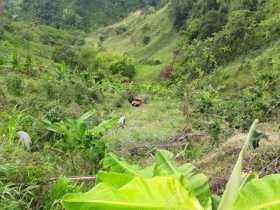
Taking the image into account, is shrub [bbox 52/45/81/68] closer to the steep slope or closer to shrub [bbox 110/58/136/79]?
shrub [bbox 110/58/136/79]

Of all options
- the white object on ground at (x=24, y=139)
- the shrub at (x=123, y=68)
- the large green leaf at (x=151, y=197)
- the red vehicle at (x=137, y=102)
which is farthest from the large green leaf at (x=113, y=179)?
the shrub at (x=123, y=68)

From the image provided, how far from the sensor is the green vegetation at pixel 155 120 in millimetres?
1767

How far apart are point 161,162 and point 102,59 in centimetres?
2947

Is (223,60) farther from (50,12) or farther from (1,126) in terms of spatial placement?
(50,12)

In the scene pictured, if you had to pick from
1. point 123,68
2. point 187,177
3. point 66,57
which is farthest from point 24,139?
point 123,68

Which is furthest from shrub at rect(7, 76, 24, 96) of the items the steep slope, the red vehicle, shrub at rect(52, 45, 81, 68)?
the steep slope

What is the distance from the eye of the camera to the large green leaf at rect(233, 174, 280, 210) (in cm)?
160

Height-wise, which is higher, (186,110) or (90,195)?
(90,195)

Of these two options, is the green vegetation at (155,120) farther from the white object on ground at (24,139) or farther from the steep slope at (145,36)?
the steep slope at (145,36)

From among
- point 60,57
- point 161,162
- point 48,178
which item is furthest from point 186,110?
point 60,57

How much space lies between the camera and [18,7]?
66.9 m

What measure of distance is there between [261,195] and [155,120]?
12908mm

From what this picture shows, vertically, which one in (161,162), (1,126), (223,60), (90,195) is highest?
(90,195)

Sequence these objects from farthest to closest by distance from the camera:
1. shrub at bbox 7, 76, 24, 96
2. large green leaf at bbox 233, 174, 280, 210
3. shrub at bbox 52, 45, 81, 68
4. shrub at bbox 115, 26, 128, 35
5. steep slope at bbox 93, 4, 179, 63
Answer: shrub at bbox 115, 26, 128, 35
steep slope at bbox 93, 4, 179, 63
shrub at bbox 52, 45, 81, 68
shrub at bbox 7, 76, 24, 96
large green leaf at bbox 233, 174, 280, 210
